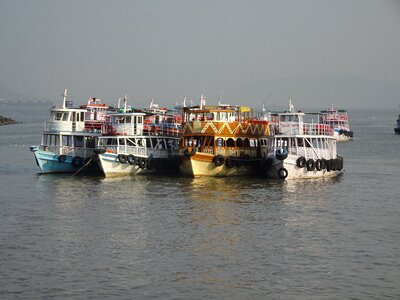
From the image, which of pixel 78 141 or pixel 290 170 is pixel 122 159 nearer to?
pixel 78 141

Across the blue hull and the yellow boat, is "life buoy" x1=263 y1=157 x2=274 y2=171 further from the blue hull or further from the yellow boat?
the blue hull

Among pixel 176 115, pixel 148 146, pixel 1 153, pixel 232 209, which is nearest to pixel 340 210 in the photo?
pixel 232 209

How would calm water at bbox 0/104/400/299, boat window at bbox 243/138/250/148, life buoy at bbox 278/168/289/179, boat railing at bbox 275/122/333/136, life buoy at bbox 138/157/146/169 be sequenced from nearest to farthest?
1. calm water at bbox 0/104/400/299
2. life buoy at bbox 278/168/289/179
3. boat railing at bbox 275/122/333/136
4. life buoy at bbox 138/157/146/169
5. boat window at bbox 243/138/250/148

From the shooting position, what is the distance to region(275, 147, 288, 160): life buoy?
50.5 metres

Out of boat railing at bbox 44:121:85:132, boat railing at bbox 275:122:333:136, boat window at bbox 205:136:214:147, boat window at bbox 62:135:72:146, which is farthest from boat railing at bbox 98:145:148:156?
boat railing at bbox 275:122:333:136

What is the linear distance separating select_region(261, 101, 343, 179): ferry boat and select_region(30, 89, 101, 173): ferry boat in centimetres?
1327

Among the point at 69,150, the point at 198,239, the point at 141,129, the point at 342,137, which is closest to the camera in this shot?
the point at 198,239

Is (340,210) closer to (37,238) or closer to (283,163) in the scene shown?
(283,163)

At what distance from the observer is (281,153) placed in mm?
50906

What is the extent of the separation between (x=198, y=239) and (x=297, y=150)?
22.0 m

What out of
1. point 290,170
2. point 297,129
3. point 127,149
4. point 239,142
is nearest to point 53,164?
point 127,149

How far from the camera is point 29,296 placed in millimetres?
23281

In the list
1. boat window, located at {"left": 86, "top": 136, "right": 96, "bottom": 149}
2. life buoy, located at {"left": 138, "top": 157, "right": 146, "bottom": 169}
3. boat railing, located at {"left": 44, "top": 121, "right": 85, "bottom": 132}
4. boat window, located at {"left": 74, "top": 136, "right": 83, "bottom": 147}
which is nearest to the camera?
life buoy, located at {"left": 138, "top": 157, "right": 146, "bottom": 169}

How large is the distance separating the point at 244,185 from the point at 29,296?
2707cm
